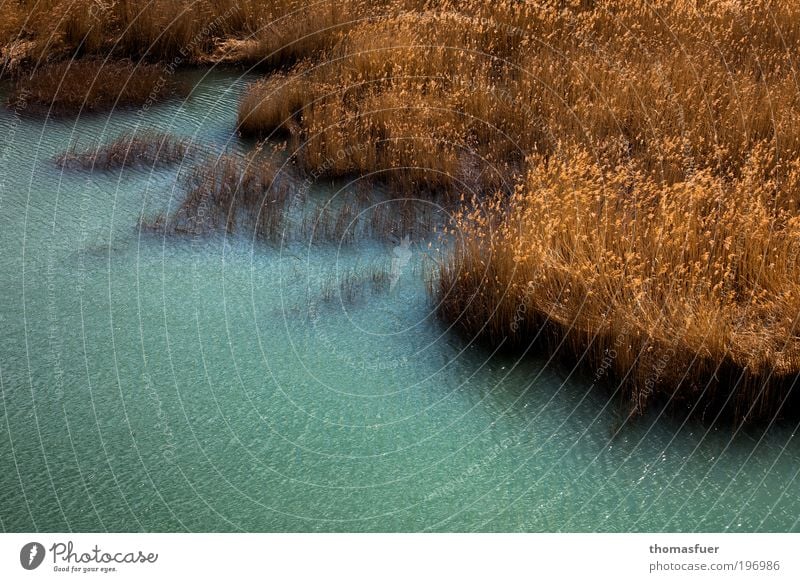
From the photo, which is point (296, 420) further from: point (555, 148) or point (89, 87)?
point (89, 87)

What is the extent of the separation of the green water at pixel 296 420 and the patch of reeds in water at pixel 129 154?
1430mm

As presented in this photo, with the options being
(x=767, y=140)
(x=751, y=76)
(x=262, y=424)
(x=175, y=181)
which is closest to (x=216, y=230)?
(x=175, y=181)

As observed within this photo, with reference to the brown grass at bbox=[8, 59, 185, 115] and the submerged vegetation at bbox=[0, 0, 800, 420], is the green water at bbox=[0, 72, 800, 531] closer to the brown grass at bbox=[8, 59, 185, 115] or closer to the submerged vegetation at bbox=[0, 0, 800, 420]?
the submerged vegetation at bbox=[0, 0, 800, 420]

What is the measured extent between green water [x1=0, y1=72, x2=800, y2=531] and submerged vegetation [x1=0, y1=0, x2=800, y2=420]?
0.34 m

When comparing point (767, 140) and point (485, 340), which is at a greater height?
point (767, 140)

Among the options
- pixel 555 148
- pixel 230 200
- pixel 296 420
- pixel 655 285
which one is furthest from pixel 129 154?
pixel 655 285

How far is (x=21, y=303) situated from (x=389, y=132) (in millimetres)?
3404

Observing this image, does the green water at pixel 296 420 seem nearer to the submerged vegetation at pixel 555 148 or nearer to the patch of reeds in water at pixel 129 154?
the submerged vegetation at pixel 555 148

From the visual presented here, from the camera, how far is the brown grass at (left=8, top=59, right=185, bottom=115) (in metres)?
9.94

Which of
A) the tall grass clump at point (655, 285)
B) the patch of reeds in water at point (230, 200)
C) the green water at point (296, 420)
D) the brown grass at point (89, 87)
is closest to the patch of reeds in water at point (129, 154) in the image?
the patch of reeds in water at point (230, 200)

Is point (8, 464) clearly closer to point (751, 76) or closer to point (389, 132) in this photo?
point (389, 132)

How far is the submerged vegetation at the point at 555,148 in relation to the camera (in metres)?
5.67

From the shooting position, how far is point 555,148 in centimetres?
803

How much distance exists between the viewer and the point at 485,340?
20.2 feet
